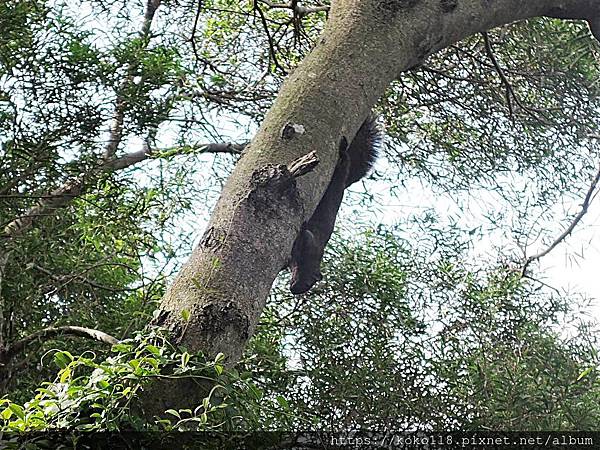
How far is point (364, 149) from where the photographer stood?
1.37 m

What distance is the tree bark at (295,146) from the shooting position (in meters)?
0.79

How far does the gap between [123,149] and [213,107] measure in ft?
1.58

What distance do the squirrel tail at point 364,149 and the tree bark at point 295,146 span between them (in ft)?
0.75

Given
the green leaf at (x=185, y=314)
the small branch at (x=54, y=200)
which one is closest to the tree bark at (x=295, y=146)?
the green leaf at (x=185, y=314)

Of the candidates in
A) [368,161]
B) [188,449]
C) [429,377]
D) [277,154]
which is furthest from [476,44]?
[188,449]

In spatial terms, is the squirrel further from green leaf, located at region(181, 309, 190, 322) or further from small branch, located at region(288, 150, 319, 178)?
green leaf, located at region(181, 309, 190, 322)

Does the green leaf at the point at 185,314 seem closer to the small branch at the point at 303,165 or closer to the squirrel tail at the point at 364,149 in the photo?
the small branch at the point at 303,165

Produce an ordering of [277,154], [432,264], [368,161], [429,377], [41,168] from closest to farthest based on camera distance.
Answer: [277,154]
[41,168]
[429,377]
[368,161]
[432,264]

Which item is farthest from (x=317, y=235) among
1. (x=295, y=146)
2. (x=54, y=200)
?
(x=54, y=200)

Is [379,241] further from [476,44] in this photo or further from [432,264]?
[476,44]

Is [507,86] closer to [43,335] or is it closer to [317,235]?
[317,235]

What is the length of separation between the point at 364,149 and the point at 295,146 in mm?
445

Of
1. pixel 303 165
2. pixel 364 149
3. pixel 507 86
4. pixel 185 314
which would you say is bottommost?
pixel 185 314

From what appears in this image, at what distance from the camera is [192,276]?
→ 0.81 metres
